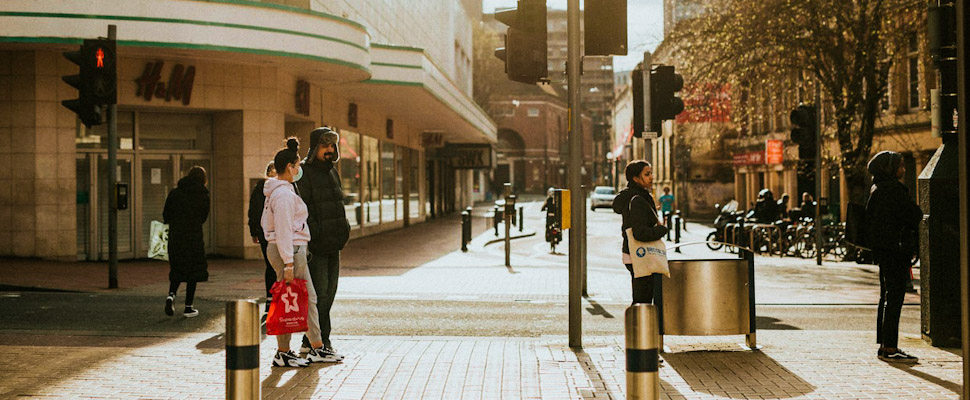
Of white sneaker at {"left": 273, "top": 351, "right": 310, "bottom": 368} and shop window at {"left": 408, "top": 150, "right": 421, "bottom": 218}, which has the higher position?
shop window at {"left": 408, "top": 150, "right": 421, "bottom": 218}

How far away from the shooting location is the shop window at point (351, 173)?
26158 mm

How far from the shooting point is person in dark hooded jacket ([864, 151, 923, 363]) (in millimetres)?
7305

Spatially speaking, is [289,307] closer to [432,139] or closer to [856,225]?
[856,225]

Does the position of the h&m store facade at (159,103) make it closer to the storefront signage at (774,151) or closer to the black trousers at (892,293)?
the black trousers at (892,293)

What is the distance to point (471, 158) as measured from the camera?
47.1 metres

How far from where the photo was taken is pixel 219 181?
1961cm

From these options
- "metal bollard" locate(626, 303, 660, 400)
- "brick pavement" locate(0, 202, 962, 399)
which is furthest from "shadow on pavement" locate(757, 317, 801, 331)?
"metal bollard" locate(626, 303, 660, 400)

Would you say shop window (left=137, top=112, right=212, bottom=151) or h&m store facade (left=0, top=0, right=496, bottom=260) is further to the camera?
shop window (left=137, top=112, right=212, bottom=151)

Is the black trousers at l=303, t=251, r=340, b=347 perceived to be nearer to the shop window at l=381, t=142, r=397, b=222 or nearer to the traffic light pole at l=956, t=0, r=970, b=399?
Answer: the traffic light pole at l=956, t=0, r=970, b=399

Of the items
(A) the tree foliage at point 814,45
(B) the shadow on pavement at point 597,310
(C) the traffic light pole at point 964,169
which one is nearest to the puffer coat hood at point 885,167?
(B) the shadow on pavement at point 597,310

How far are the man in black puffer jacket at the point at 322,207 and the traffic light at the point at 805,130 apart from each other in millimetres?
11705

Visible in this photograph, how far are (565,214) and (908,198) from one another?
8.72 ft

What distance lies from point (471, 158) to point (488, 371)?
4029 cm

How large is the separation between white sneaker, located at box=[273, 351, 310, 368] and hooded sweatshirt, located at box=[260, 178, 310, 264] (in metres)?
0.77
